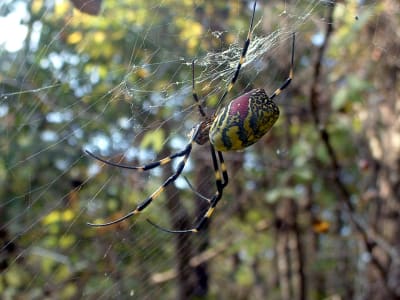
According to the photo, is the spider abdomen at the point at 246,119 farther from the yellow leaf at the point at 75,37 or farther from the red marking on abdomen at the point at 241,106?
the yellow leaf at the point at 75,37

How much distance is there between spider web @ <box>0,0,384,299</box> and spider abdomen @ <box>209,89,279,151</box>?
0.70ft

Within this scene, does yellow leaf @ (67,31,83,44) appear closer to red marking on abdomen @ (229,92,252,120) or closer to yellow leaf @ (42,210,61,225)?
yellow leaf @ (42,210,61,225)

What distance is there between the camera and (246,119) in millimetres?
1707

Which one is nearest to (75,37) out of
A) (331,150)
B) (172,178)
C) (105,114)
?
(105,114)

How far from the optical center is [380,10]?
2.72 meters

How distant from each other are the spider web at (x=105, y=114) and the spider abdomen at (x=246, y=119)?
0.70 ft

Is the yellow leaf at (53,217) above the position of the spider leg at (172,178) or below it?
below

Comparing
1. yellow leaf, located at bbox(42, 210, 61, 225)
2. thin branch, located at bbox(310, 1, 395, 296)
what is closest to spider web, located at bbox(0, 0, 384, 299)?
yellow leaf, located at bbox(42, 210, 61, 225)

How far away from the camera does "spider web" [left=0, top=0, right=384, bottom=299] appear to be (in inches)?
80.4

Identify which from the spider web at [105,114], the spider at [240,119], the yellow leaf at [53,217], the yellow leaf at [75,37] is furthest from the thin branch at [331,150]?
the yellow leaf at [53,217]

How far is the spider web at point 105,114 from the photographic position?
2.04 metres

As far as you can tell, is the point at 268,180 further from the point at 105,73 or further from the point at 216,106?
the point at 216,106

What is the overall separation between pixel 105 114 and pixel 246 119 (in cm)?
147

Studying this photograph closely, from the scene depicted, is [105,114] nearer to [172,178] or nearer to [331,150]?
[172,178]
